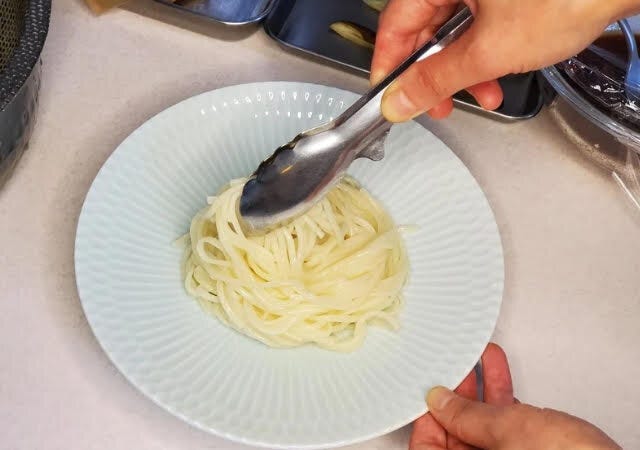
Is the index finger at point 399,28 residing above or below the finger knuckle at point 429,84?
below

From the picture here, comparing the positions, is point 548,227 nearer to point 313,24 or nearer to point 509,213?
point 509,213

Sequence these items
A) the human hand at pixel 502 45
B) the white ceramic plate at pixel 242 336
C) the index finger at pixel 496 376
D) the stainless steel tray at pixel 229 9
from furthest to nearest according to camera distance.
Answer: the stainless steel tray at pixel 229 9 < the index finger at pixel 496 376 < the white ceramic plate at pixel 242 336 < the human hand at pixel 502 45

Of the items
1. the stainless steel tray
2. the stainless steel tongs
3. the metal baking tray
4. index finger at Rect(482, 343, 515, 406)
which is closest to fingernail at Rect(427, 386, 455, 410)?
index finger at Rect(482, 343, 515, 406)

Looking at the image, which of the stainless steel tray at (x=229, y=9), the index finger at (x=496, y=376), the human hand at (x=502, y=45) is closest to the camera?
the human hand at (x=502, y=45)

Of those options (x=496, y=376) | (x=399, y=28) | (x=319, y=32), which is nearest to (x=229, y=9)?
(x=319, y=32)

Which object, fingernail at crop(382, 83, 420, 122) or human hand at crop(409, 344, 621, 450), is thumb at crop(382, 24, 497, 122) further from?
human hand at crop(409, 344, 621, 450)

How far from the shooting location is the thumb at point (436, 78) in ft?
2.86

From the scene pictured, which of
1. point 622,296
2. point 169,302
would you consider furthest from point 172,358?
point 622,296

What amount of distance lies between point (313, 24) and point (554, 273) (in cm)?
73

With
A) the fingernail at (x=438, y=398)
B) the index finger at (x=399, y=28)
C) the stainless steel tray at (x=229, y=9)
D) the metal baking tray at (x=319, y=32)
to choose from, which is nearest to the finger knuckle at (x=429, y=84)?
the index finger at (x=399, y=28)

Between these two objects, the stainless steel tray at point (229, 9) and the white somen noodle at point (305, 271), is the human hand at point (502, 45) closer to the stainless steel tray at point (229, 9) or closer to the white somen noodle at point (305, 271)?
the white somen noodle at point (305, 271)

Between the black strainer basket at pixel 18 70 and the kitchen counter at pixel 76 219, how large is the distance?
0.41 ft

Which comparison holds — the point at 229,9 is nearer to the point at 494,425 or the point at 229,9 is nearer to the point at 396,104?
the point at 396,104

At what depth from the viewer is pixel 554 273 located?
4.22ft
